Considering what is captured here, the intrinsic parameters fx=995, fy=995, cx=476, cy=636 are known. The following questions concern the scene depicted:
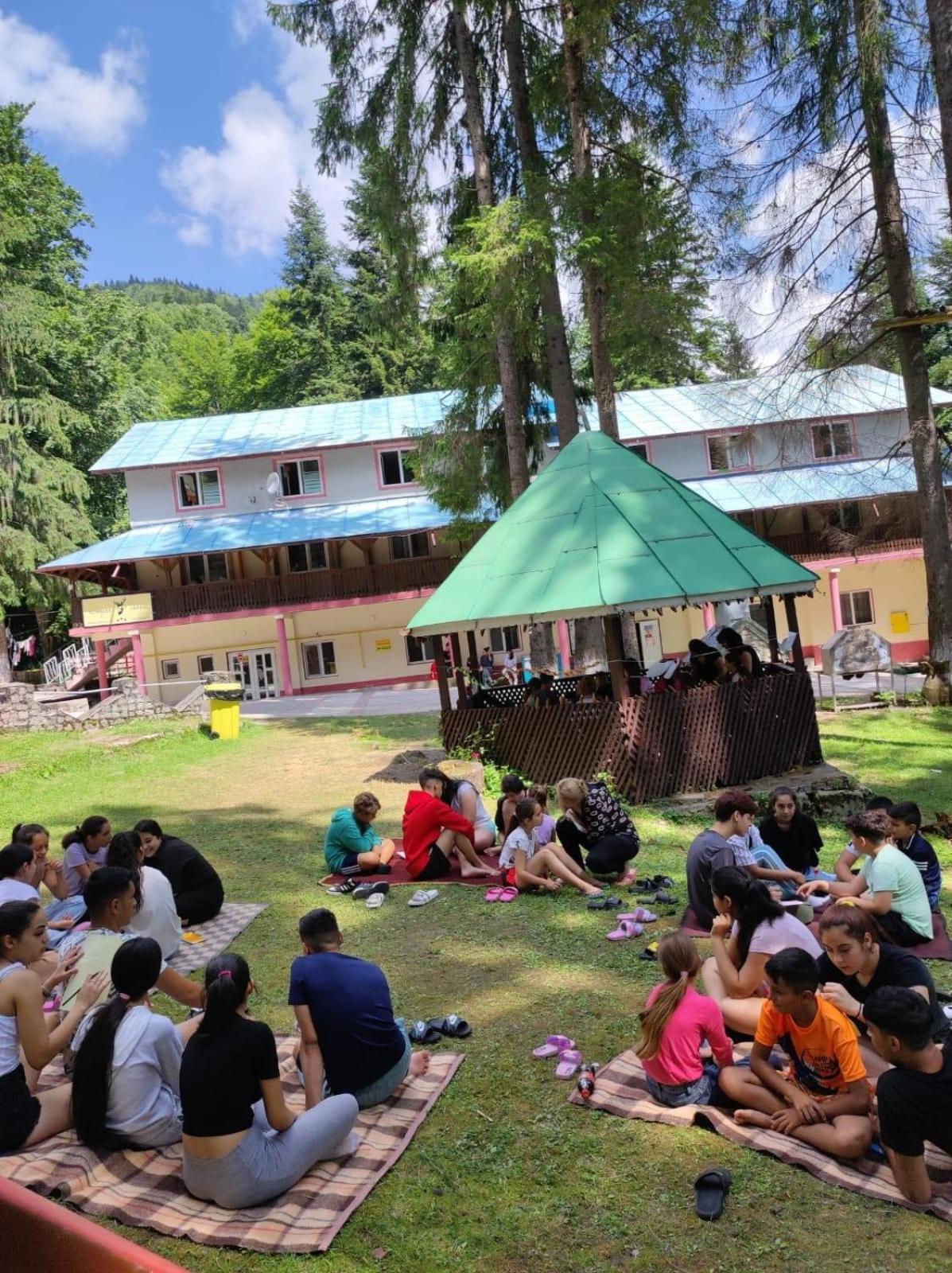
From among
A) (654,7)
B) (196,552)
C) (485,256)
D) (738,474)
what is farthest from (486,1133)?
(738,474)

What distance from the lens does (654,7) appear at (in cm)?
1609

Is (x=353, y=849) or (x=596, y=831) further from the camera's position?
(x=353, y=849)

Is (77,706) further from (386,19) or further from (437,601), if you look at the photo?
(386,19)

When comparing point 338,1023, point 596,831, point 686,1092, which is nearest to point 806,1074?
point 686,1092

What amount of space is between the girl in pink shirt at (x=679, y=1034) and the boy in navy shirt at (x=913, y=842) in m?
2.63

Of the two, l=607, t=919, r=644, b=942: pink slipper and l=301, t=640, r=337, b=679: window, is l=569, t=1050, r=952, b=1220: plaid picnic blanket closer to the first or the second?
l=607, t=919, r=644, b=942: pink slipper

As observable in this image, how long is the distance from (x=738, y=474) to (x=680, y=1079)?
32.8 metres

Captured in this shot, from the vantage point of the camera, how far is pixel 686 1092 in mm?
4898

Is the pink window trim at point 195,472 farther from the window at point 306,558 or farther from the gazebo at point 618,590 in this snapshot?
the gazebo at point 618,590

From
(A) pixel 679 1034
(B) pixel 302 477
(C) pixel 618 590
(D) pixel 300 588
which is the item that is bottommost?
(A) pixel 679 1034

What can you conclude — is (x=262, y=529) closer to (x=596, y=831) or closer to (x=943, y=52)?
(x=596, y=831)

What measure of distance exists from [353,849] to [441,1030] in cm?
394

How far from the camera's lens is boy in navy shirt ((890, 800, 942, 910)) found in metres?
6.89

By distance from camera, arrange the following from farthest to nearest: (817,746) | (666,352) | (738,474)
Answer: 1. (738,474)
2. (666,352)
3. (817,746)
